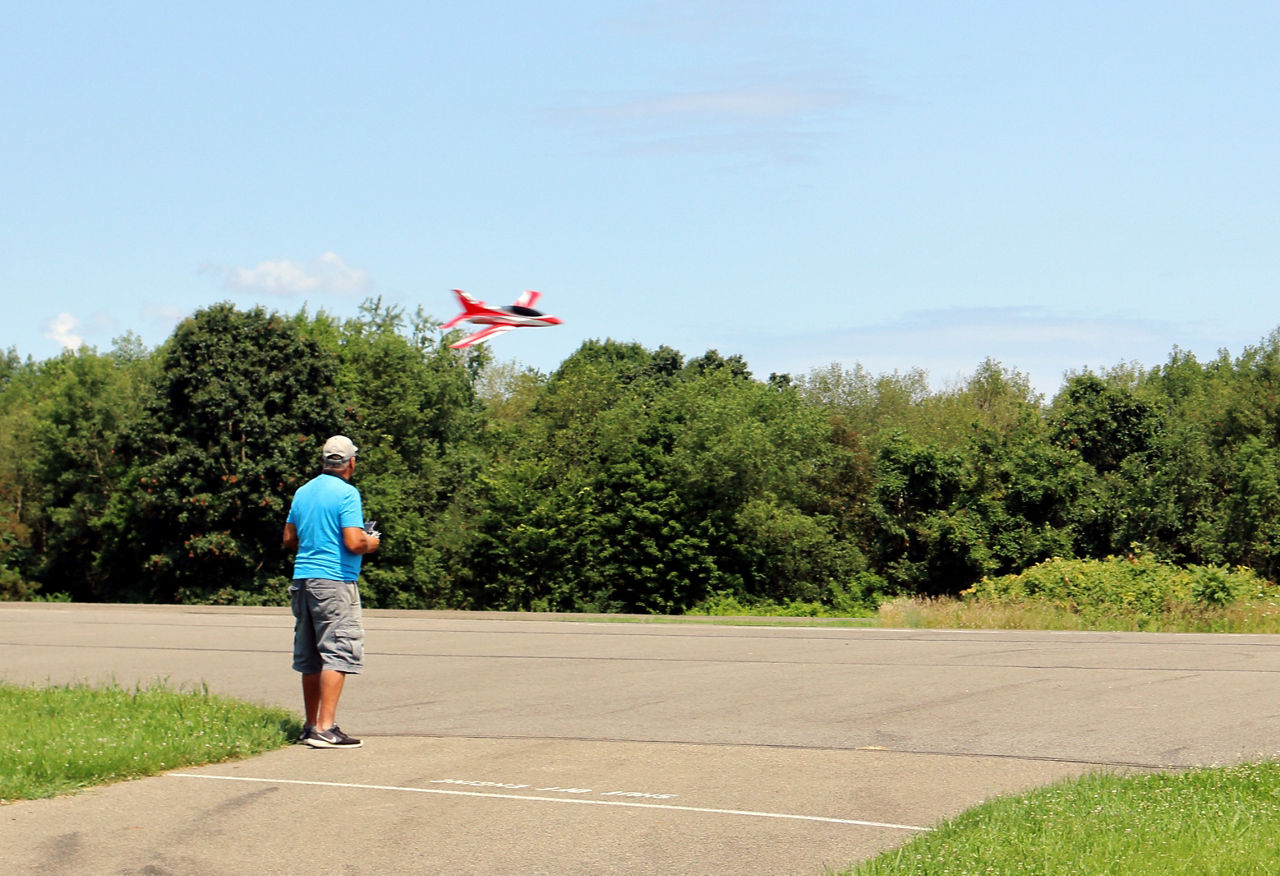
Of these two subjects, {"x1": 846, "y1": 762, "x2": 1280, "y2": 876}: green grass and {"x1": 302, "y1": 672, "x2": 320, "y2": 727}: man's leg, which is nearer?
{"x1": 846, "y1": 762, "x2": 1280, "y2": 876}: green grass

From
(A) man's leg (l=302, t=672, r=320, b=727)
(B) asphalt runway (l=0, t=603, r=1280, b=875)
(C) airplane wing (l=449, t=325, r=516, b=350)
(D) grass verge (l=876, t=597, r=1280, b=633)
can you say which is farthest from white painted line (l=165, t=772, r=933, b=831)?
(C) airplane wing (l=449, t=325, r=516, b=350)

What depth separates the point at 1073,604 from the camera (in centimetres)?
2356

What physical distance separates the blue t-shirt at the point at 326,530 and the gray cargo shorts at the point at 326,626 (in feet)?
0.26

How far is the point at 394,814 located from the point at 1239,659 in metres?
10.2

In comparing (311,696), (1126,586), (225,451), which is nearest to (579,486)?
(225,451)

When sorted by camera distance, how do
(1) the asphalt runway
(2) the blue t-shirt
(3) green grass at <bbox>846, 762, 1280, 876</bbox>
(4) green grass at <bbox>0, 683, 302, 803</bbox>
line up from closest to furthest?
(3) green grass at <bbox>846, 762, 1280, 876</bbox>, (1) the asphalt runway, (4) green grass at <bbox>0, 683, 302, 803</bbox>, (2) the blue t-shirt

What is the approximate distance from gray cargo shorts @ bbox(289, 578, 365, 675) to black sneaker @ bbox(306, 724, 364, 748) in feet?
1.32

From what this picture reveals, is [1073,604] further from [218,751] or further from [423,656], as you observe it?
[218,751]

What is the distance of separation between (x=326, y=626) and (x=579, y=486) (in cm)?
5311

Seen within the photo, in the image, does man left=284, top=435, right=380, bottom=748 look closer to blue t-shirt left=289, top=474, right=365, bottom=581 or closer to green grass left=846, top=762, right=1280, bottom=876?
blue t-shirt left=289, top=474, right=365, bottom=581

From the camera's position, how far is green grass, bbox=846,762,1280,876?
207 inches

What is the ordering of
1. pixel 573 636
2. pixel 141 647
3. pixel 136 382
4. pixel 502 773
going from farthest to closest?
pixel 136 382 → pixel 573 636 → pixel 141 647 → pixel 502 773

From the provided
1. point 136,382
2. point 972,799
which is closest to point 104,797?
point 972,799

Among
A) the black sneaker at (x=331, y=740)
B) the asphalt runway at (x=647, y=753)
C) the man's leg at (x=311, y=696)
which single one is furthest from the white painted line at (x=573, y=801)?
the man's leg at (x=311, y=696)
